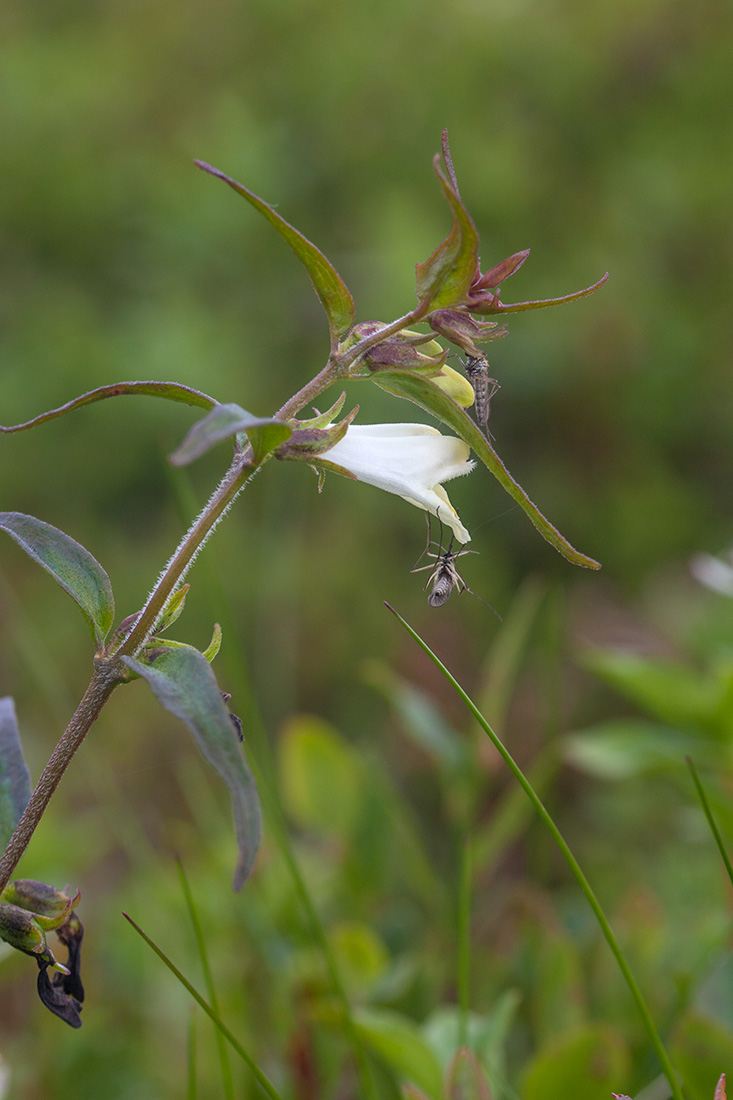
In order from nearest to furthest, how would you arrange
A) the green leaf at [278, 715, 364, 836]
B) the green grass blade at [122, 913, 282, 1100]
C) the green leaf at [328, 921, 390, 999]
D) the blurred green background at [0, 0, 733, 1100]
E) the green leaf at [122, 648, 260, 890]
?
the green leaf at [122, 648, 260, 890], the green grass blade at [122, 913, 282, 1100], the green leaf at [328, 921, 390, 999], the green leaf at [278, 715, 364, 836], the blurred green background at [0, 0, 733, 1100]

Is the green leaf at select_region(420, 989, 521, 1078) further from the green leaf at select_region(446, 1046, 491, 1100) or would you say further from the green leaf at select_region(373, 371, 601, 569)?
the green leaf at select_region(373, 371, 601, 569)

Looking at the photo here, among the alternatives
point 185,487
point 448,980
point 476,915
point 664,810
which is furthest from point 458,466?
point 664,810

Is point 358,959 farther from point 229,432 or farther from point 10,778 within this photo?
point 229,432

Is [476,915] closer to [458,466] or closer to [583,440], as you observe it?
[458,466]

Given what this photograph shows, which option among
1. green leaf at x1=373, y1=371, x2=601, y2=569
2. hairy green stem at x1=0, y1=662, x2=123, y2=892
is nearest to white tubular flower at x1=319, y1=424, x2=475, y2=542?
green leaf at x1=373, y1=371, x2=601, y2=569

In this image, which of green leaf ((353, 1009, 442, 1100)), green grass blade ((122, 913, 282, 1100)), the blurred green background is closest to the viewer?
green grass blade ((122, 913, 282, 1100))

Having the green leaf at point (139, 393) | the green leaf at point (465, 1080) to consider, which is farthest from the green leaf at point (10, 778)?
the green leaf at point (465, 1080)

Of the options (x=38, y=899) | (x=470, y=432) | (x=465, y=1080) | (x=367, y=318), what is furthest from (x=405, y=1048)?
(x=367, y=318)

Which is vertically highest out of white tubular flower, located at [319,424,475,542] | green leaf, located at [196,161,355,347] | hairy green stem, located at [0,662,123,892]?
green leaf, located at [196,161,355,347]
